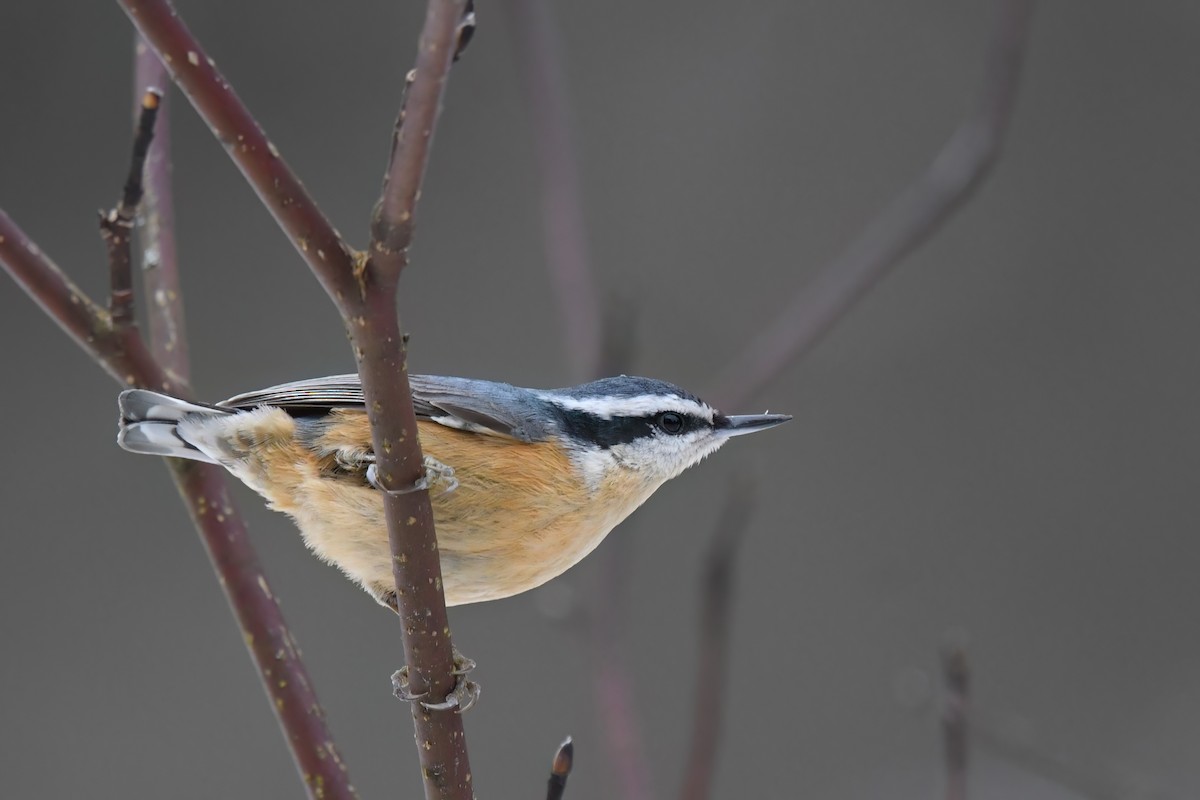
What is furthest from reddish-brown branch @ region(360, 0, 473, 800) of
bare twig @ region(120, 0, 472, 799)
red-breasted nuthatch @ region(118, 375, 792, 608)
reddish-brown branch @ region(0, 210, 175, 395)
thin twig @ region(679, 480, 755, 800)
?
reddish-brown branch @ region(0, 210, 175, 395)

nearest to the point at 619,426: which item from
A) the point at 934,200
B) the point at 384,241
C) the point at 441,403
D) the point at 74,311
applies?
the point at 441,403

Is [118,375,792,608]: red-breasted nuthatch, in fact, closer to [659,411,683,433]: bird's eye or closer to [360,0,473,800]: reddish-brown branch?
[659,411,683,433]: bird's eye

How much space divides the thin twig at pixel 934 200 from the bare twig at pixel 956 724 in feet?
1.92

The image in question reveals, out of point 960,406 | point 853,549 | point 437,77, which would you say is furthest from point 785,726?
point 437,77

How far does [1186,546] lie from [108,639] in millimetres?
4114

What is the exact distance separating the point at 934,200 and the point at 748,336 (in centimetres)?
305

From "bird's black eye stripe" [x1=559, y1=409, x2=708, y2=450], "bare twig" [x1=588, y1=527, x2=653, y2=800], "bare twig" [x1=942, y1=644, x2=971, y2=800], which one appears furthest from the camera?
"bird's black eye stripe" [x1=559, y1=409, x2=708, y2=450]

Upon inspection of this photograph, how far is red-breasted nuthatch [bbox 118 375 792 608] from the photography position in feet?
7.06

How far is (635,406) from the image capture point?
239 cm

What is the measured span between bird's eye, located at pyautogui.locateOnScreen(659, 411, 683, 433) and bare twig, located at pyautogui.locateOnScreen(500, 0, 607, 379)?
0.85 ft

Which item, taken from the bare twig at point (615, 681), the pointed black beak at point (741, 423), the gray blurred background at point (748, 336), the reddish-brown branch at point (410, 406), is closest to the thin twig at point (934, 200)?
the pointed black beak at point (741, 423)

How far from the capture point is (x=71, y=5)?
211 inches

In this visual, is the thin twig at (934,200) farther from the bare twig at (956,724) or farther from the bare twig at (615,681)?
the bare twig at (956,724)

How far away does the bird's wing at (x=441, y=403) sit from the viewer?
2258 millimetres
